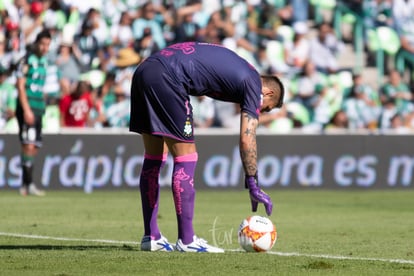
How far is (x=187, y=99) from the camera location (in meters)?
9.41

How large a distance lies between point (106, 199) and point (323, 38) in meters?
8.00

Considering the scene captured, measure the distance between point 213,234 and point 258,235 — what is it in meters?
1.31

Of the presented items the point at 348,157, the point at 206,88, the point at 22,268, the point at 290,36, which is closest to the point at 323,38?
the point at 290,36

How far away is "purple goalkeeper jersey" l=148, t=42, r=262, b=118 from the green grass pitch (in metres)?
1.34

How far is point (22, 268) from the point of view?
8.16 metres

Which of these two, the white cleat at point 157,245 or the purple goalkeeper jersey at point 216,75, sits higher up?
the purple goalkeeper jersey at point 216,75

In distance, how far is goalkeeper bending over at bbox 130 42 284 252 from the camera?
9.26 m

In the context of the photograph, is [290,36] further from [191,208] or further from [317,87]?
[191,208]

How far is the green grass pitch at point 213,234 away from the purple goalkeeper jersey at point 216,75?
1.34m

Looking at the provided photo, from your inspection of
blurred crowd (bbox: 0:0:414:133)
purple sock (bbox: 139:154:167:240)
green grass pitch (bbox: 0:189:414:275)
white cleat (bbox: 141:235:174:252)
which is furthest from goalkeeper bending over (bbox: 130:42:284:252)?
blurred crowd (bbox: 0:0:414:133)

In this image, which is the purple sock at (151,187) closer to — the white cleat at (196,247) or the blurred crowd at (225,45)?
the white cleat at (196,247)

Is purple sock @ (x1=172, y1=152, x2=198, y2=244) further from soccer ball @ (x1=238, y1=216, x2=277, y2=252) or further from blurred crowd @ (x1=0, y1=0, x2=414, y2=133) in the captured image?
blurred crowd @ (x1=0, y1=0, x2=414, y2=133)

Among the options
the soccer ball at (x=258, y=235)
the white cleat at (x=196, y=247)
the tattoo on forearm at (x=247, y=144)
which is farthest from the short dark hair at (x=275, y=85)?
the white cleat at (x=196, y=247)

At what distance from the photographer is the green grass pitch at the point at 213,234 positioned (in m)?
8.28
